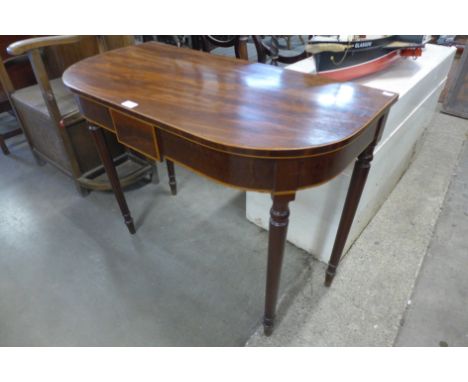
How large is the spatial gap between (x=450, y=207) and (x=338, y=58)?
1131mm

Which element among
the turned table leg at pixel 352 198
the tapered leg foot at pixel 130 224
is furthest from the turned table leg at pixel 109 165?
the turned table leg at pixel 352 198

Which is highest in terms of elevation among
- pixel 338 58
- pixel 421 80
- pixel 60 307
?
pixel 338 58

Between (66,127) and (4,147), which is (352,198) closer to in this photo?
(66,127)

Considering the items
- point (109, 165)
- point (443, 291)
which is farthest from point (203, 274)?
point (443, 291)

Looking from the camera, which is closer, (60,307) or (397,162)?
(60,307)

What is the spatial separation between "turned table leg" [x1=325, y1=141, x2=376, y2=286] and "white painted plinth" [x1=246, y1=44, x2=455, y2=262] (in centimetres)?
11

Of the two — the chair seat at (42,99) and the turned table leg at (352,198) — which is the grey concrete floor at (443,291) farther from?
the chair seat at (42,99)

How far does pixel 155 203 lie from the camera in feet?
5.88

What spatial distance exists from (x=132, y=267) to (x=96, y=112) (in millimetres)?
728

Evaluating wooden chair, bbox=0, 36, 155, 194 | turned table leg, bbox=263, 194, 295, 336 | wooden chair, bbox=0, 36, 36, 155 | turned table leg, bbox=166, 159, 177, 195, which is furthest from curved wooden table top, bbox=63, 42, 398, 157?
wooden chair, bbox=0, 36, 36, 155

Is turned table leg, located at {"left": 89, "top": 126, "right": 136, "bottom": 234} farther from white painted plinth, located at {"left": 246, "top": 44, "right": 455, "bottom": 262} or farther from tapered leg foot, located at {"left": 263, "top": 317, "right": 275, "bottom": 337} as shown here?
tapered leg foot, located at {"left": 263, "top": 317, "right": 275, "bottom": 337}

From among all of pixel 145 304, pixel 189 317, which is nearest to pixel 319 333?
pixel 189 317

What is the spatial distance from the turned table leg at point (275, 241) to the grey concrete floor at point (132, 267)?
0.26 meters
